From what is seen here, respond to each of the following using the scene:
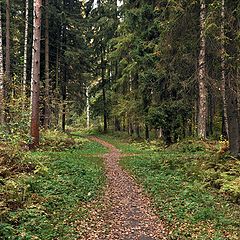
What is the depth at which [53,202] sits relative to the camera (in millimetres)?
7582

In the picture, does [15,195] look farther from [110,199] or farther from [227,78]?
[227,78]

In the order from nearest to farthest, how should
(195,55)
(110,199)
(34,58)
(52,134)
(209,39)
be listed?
(110,199), (209,39), (34,58), (195,55), (52,134)

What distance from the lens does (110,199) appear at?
29.5 ft

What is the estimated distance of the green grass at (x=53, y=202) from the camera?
5.85 metres

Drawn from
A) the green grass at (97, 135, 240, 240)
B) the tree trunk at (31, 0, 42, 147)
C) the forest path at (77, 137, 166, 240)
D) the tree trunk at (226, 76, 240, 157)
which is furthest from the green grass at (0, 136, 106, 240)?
the tree trunk at (226, 76, 240, 157)

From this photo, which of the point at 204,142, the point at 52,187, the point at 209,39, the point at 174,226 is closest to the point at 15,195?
the point at 52,187

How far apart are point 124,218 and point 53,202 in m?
1.75

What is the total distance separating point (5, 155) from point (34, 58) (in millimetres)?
7047

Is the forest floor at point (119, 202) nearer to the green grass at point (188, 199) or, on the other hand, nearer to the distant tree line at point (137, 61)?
the green grass at point (188, 199)

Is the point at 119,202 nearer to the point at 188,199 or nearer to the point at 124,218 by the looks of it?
the point at 124,218

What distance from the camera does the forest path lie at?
6.48 meters

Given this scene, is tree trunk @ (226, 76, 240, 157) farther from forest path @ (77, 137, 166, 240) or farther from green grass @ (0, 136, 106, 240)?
green grass @ (0, 136, 106, 240)

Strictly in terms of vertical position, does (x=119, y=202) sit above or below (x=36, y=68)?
below

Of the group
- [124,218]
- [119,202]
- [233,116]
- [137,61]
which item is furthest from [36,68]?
[124,218]
